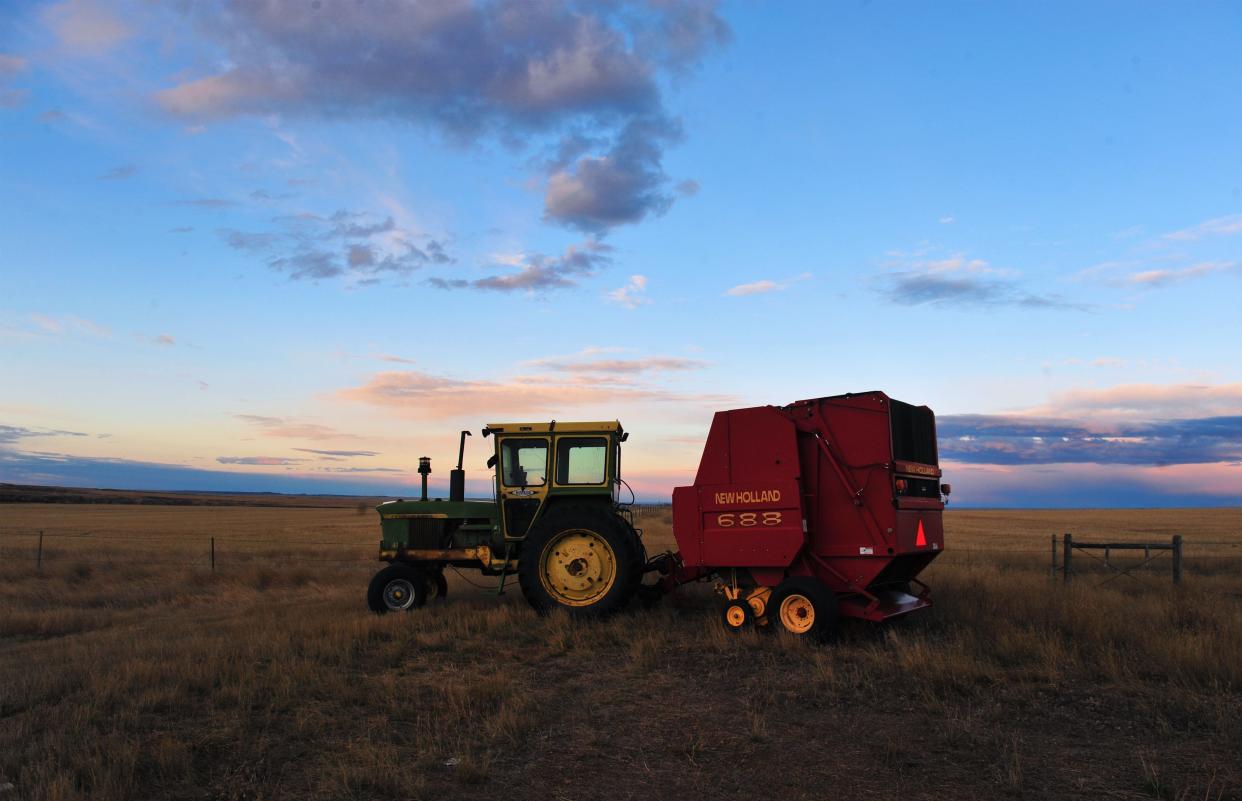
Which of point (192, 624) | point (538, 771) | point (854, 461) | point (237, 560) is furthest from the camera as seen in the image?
point (237, 560)

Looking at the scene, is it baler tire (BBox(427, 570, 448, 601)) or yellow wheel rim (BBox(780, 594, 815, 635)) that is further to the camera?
A: baler tire (BBox(427, 570, 448, 601))

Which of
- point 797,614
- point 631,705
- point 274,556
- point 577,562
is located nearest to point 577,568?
point 577,562

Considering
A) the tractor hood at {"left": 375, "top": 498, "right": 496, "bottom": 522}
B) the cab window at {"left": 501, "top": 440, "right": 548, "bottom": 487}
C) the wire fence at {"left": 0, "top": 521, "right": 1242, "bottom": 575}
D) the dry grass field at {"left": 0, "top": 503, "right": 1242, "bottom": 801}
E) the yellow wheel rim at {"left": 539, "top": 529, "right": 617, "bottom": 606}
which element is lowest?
the wire fence at {"left": 0, "top": 521, "right": 1242, "bottom": 575}

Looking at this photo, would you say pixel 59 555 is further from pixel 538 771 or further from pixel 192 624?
pixel 538 771

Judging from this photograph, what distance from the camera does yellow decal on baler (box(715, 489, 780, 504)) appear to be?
404 inches

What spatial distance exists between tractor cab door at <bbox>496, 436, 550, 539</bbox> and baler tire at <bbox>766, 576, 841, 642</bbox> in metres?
3.79

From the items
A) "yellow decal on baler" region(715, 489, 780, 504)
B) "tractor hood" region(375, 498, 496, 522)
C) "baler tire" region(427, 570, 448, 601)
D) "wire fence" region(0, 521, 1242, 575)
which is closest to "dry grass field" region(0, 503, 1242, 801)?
"baler tire" region(427, 570, 448, 601)

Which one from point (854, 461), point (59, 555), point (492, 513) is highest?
point (854, 461)

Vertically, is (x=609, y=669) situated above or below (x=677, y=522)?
below

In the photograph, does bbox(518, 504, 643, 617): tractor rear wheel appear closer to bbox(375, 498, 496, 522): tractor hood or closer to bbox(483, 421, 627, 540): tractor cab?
bbox(483, 421, 627, 540): tractor cab

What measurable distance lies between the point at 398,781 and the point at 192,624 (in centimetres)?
867

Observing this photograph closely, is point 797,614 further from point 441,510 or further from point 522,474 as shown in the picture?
point 441,510

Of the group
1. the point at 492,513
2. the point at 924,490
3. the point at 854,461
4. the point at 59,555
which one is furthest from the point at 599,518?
the point at 59,555

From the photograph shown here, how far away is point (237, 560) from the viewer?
2459 cm
